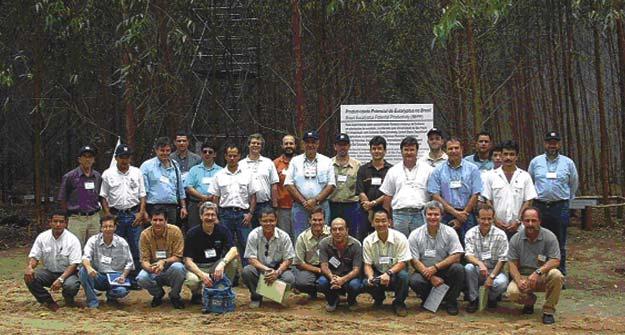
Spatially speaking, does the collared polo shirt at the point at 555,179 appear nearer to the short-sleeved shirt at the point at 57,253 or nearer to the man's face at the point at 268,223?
the man's face at the point at 268,223

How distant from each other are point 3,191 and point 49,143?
5.64 ft

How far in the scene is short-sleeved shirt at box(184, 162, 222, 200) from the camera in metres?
7.62

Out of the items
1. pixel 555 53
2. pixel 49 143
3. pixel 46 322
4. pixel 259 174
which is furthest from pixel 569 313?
pixel 49 143

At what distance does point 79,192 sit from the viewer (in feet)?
24.5

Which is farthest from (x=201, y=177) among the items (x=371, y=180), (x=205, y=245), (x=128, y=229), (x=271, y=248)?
(x=371, y=180)

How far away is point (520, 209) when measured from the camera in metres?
7.02

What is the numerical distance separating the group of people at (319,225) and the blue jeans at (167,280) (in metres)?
0.01

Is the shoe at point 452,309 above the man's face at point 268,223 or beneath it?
beneath

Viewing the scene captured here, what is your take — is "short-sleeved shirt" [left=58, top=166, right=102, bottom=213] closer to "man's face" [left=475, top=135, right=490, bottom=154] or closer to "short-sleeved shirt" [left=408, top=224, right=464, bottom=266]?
"short-sleeved shirt" [left=408, top=224, right=464, bottom=266]

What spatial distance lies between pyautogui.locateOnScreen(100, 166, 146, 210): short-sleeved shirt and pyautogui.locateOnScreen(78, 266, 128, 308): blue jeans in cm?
96

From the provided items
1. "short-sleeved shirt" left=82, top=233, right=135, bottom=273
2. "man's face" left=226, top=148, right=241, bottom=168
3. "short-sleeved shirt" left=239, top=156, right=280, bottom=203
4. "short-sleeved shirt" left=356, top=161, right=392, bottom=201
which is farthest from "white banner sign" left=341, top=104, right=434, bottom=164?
"short-sleeved shirt" left=82, top=233, right=135, bottom=273

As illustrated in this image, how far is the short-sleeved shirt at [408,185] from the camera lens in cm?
696

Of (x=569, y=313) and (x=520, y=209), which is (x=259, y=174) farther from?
(x=569, y=313)

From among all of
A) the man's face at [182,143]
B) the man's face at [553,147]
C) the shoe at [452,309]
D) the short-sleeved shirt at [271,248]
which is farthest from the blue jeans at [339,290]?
the man's face at [553,147]
